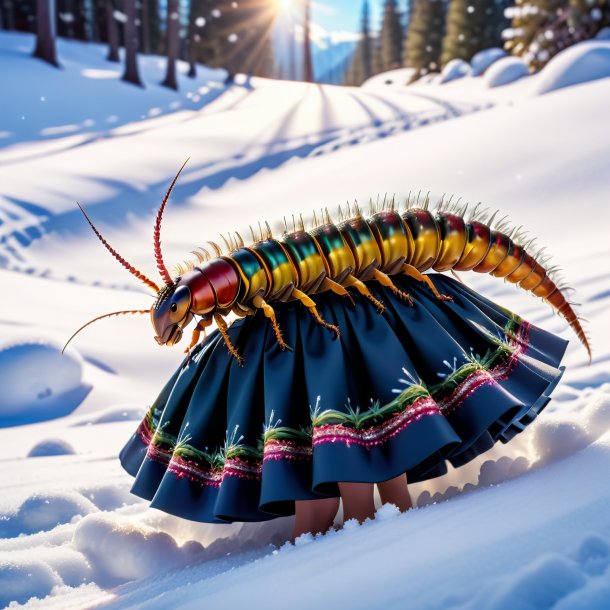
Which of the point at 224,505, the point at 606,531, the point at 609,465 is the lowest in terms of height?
the point at 224,505

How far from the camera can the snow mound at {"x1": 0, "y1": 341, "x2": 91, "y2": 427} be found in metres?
3.58

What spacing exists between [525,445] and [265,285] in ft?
2.59

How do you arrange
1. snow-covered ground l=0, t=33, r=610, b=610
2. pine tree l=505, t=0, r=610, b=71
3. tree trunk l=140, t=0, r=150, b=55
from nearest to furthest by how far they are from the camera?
snow-covered ground l=0, t=33, r=610, b=610 → pine tree l=505, t=0, r=610, b=71 → tree trunk l=140, t=0, r=150, b=55

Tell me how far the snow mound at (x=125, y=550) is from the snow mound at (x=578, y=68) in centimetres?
926

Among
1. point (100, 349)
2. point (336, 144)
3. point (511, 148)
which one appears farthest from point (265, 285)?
point (336, 144)

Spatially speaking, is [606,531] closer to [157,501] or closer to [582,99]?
[157,501]

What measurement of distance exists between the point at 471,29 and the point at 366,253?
23571 mm

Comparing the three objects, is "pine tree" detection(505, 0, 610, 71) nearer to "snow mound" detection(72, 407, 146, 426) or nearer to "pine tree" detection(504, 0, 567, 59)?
"pine tree" detection(504, 0, 567, 59)

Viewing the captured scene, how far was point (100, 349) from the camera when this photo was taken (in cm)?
429

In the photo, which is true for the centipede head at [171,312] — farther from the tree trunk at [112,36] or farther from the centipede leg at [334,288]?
the tree trunk at [112,36]

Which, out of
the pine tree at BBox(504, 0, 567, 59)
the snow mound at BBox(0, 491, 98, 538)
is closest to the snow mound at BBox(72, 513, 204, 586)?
the snow mound at BBox(0, 491, 98, 538)

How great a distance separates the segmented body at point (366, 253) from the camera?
1658 mm

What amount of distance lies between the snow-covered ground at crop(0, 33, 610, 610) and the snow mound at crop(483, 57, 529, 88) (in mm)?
1282

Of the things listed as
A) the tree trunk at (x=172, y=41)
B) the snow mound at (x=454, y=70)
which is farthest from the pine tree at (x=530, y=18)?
the tree trunk at (x=172, y=41)
